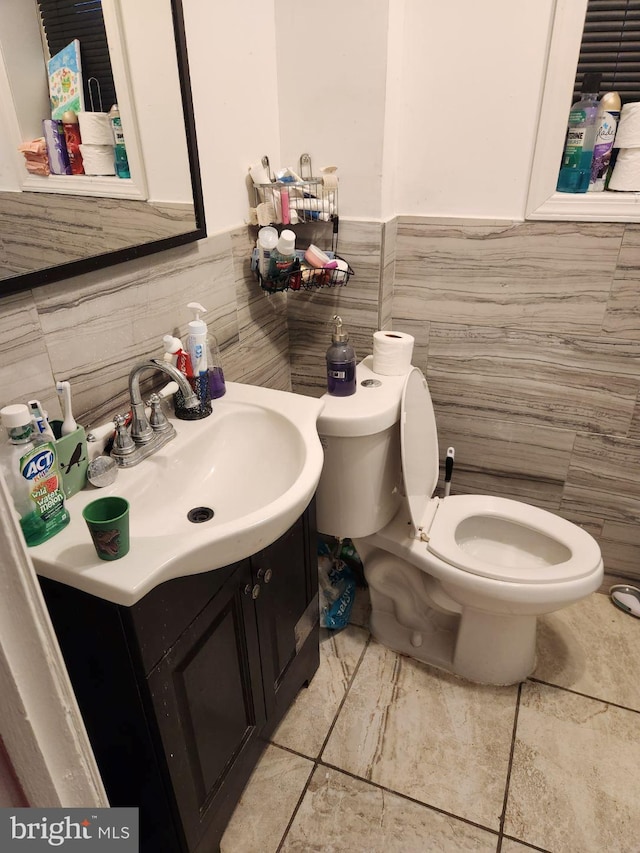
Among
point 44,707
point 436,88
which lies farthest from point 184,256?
point 44,707

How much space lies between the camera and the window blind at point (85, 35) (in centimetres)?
95

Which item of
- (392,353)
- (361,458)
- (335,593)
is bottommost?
(335,593)

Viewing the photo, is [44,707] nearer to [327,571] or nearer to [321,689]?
[321,689]

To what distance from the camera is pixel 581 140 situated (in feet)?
4.92

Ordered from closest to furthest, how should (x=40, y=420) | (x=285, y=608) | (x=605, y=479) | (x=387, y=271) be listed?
1. (x=40, y=420)
2. (x=285, y=608)
3. (x=387, y=271)
4. (x=605, y=479)

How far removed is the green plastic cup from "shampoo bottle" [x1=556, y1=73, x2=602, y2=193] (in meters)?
1.46

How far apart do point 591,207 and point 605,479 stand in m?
0.84

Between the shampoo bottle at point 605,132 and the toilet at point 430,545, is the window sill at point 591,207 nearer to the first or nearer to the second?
the shampoo bottle at point 605,132

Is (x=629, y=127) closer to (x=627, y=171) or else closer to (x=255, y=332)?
(x=627, y=171)

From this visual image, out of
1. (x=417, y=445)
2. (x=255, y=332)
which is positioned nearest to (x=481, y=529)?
(x=417, y=445)

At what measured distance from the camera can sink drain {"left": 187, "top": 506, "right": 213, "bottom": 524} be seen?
1.08 meters

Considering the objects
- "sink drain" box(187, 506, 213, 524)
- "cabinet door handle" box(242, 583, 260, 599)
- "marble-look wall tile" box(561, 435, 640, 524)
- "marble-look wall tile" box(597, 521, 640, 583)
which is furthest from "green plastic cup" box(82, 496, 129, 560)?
"marble-look wall tile" box(597, 521, 640, 583)

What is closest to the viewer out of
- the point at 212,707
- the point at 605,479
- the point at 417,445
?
the point at 212,707

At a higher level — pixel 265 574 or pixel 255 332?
pixel 255 332
